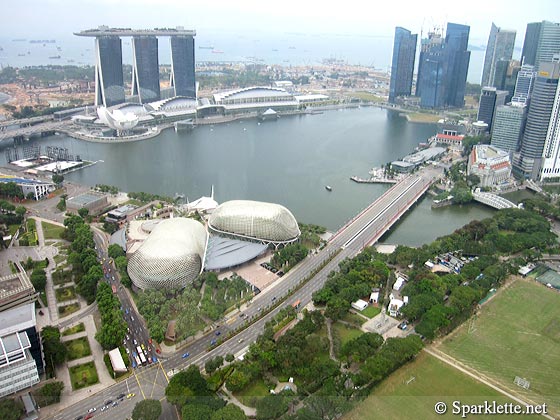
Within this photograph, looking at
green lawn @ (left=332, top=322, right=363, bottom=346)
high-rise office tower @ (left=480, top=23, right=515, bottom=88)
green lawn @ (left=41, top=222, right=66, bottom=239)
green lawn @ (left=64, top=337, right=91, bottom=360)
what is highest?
high-rise office tower @ (left=480, top=23, right=515, bottom=88)

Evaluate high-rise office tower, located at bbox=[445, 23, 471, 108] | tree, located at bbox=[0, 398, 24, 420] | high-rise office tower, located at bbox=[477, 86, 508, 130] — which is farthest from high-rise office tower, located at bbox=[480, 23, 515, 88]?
tree, located at bbox=[0, 398, 24, 420]

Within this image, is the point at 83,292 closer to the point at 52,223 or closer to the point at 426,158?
the point at 52,223

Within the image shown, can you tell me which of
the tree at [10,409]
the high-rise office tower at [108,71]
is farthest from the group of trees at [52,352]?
the high-rise office tower at [108,71]

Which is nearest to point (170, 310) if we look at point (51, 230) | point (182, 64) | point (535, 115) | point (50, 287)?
point (50, 287)

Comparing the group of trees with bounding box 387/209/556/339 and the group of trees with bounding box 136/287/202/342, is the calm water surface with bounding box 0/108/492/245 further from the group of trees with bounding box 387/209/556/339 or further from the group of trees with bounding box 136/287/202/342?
the group of trees with bounding box 136/287/202/342

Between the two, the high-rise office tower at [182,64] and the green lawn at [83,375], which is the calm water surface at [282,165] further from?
the green lawn at [83,375]

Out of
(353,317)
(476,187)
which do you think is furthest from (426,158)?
(353,317)

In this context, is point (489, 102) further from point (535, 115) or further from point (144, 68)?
point (144, 68)
